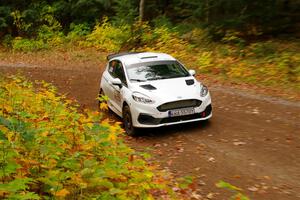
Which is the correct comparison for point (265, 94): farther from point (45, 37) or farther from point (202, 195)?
point (45, 37)

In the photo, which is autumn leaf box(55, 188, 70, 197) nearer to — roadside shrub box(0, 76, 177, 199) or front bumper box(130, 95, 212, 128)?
roadside shrub box(0, 76, 177, 199)

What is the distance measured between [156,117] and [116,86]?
2027mm

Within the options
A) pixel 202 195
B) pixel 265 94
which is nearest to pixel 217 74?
pixel 265 94

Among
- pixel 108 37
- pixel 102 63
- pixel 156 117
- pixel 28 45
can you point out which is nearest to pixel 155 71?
pixel 156 117

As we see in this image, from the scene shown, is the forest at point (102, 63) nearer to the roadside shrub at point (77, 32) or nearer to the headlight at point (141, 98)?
the roadside shrub at point (77, 32)

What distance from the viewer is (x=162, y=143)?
385 inches

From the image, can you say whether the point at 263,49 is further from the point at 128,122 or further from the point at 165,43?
the point at 128,122

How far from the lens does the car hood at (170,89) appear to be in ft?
32.7

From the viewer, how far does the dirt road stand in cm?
725

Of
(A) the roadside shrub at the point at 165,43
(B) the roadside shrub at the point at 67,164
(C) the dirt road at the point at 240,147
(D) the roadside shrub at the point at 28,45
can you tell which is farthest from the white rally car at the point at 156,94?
(D) the roadside shrub at the point at 28,45

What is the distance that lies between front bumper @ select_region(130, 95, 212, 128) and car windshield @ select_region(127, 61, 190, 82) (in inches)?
42.7

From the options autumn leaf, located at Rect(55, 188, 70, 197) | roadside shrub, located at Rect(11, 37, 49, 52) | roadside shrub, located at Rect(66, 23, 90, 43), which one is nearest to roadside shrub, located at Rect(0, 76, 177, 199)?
autumn leaf, located at Rect(55, 188, 70, 197)

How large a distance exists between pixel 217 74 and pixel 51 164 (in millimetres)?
12767

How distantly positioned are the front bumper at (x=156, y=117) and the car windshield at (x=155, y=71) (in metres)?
1.08
